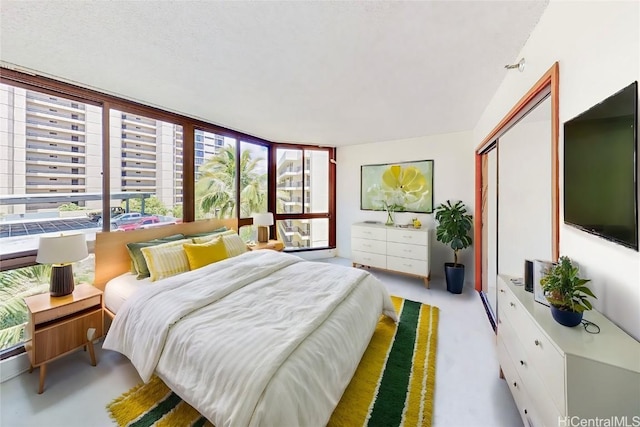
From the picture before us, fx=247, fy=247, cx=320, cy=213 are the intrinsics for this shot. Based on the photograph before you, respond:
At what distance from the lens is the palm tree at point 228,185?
360 centimetres

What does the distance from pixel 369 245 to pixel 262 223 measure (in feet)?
6.18

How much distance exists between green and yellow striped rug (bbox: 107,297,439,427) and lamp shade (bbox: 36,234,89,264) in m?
1.16

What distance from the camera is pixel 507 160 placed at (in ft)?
8.47

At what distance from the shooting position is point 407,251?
3947 millimetres

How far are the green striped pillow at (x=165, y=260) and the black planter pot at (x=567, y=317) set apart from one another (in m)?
2.85

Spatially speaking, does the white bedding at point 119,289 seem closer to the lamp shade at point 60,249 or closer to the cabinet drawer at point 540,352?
the lamp shade at point 60,249

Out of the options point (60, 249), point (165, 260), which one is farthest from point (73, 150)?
point (165, 260)

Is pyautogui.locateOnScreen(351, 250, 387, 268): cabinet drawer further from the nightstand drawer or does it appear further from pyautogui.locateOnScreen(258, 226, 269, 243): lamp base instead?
the nightstand drawer

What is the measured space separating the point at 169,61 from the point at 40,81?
130 centimetres

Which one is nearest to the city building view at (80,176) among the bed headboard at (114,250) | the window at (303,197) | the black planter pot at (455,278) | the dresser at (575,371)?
the bed headboard at (114,250)

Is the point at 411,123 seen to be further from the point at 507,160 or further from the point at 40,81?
the point at 40,81

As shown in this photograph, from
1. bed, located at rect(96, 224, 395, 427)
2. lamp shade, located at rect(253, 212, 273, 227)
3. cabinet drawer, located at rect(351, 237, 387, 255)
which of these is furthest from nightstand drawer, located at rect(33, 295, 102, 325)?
cabinet drawer, located at rect(351, 237, 387, 255)

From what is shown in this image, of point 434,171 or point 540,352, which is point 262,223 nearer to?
point 434,171

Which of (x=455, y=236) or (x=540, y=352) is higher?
(x=455, y=236)
